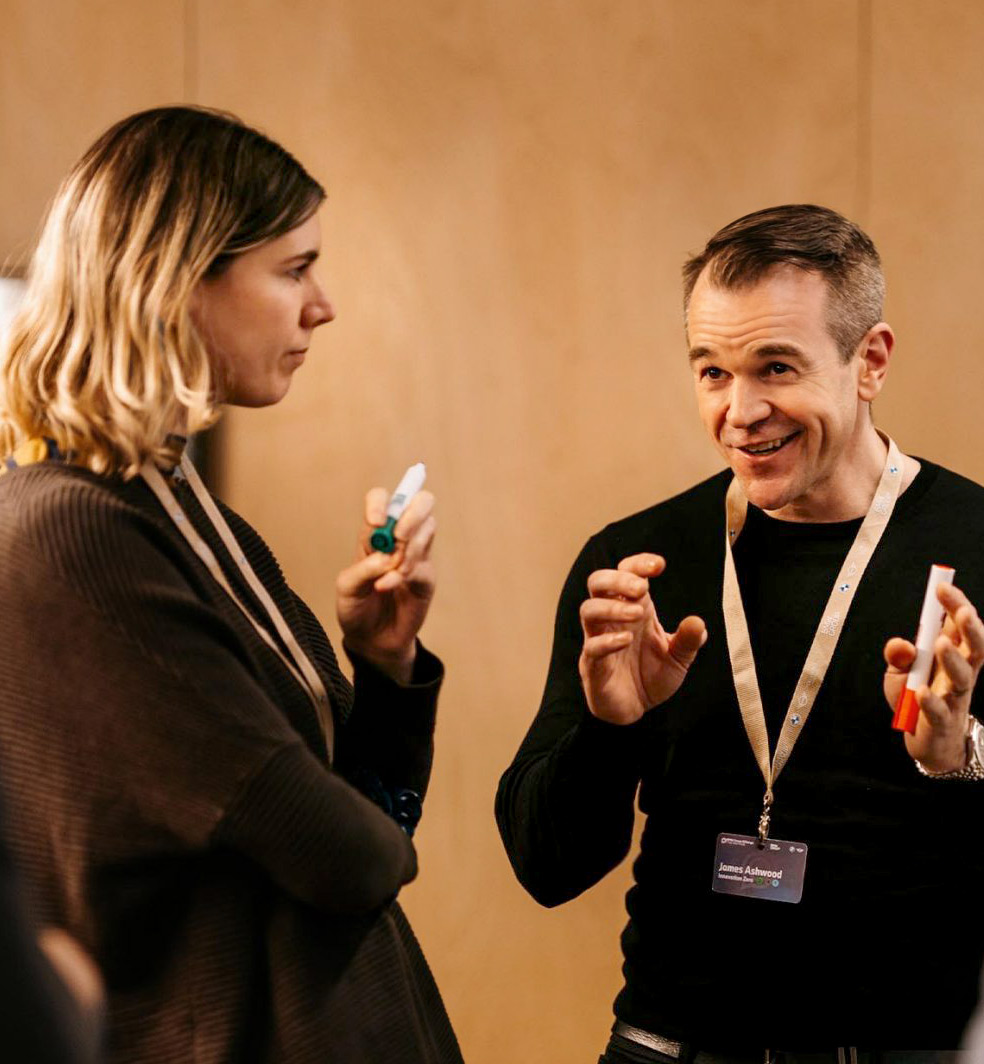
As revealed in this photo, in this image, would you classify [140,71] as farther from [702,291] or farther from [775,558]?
[775,558]

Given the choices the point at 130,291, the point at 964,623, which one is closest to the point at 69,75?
the point at 130,291

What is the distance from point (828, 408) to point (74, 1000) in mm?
1647

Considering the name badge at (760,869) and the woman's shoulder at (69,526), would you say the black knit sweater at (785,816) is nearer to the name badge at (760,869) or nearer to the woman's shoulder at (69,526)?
the name badge at (760,869)

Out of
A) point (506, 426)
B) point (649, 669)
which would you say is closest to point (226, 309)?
point (649, 669)

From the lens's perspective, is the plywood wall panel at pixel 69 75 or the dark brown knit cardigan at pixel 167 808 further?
the plywood wall panel at pixel 69 75

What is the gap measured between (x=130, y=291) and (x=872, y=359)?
1266 mm

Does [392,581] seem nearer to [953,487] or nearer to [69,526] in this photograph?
[69,526]

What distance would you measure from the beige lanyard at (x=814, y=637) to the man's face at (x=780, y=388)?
8cm

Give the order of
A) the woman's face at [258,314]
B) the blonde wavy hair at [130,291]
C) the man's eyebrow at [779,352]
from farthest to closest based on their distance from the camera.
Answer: the man's eyebrow at [779,352] < the woman's face at [258,314] < the blonde wavy hair at [130,291]

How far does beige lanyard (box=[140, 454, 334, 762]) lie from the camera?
1.48m

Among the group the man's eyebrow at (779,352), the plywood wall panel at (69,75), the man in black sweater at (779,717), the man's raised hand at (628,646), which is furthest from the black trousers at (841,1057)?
the plywood wall panel at (69,75)

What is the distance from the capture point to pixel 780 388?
2141 millimetres

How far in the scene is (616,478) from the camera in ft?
11.6

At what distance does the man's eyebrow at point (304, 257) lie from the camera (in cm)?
159
